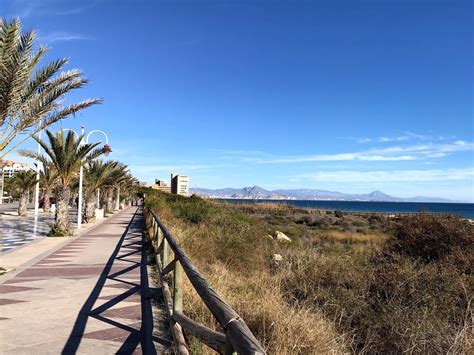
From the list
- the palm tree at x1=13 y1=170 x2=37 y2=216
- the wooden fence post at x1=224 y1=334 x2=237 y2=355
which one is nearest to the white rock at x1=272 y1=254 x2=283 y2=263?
the wooden fence post at x1=224 y1=334 x2=237 y2=355

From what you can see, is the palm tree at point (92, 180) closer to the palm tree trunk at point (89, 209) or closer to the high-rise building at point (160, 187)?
the palm tree trunk at point (89, 209)

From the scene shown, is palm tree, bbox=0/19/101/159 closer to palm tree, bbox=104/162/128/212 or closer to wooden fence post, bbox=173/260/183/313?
wooden fence post, bbox=173/260/183/313

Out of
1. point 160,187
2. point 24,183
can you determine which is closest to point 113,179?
point 24,183

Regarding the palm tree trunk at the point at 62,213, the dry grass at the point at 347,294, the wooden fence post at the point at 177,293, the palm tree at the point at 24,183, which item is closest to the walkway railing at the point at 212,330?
the wooden fence post at the point at 177,293

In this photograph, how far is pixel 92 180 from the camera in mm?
25438

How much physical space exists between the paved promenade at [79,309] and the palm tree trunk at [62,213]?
6.34 meters

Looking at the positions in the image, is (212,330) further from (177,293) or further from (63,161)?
(63,161)

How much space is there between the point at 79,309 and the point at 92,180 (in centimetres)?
2066

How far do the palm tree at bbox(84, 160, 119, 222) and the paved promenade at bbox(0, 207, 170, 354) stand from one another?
14263 millimetres

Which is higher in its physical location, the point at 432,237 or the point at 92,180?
the point at 92,180

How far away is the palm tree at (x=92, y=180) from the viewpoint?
24.4 meters

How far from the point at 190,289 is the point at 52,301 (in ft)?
7.68

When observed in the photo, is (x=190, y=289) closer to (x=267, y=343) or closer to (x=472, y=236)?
(x=267, y=343)

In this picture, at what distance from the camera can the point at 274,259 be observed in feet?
35.5
